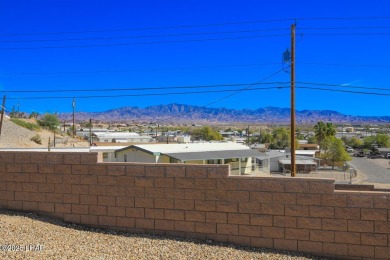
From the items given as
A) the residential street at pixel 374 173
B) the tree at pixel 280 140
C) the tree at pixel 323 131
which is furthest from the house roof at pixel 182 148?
the tree at pixel 280 140

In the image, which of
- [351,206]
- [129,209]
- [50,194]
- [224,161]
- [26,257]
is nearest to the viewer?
[26,257]

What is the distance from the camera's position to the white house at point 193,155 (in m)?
33.4

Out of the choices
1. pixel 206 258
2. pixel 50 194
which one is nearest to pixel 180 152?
pixel 50 194

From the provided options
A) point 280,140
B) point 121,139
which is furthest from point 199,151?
point 280,140

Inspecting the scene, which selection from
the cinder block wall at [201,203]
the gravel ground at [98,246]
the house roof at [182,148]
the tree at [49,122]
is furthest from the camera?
the tree at [49,122]

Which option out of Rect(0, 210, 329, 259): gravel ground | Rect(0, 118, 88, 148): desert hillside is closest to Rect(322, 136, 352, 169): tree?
Rect(0, 118, 88, 148): desert hillside

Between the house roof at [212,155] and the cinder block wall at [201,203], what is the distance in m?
22.2

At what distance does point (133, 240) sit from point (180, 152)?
Answer: 25.8m

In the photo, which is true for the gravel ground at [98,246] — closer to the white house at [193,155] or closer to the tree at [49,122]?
the white house at [193,155]

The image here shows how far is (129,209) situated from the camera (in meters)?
9.59

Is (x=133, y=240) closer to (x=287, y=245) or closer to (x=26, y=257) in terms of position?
(x=26, y=257)

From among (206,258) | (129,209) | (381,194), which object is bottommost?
(206,258)

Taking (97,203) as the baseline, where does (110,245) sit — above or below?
below

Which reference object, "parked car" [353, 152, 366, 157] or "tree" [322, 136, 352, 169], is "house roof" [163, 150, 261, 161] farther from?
"parked car" [353, 152, 366, 157]
